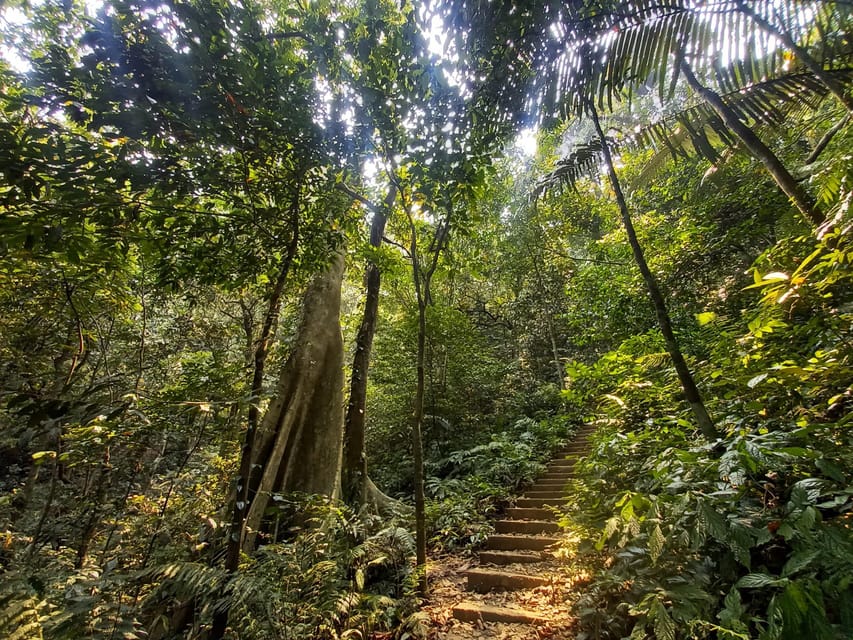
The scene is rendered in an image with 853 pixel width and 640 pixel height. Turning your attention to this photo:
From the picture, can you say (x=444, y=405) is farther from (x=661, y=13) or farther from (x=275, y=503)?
(x=661, y=13)

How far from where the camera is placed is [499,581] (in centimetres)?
404

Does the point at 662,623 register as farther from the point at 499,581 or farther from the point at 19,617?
the point at 19,617

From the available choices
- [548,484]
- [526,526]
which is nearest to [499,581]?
[526,526]

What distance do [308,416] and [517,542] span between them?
10.8 feet

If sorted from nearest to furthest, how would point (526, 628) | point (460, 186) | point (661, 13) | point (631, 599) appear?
point (631, 599) → point (661, 13) → point (526, 628) → point (460, 186)

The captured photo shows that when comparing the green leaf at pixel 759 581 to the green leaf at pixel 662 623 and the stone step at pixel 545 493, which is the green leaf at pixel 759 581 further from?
the stone step at pixel 545 493

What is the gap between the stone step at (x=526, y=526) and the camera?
4.97 metres

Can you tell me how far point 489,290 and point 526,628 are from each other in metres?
13.3

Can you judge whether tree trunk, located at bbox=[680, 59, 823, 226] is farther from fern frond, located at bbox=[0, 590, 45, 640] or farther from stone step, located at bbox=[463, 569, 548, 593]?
fern frond, located at bbox=[0, 590, 45, 640]

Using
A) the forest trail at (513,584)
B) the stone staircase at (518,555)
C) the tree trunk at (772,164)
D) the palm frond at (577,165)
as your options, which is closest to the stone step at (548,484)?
the stone staircase at (518,555)

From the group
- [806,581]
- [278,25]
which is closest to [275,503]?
[806,581]

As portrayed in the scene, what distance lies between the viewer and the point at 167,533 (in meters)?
4.33

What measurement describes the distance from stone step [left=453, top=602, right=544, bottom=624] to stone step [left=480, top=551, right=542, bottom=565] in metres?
0.95

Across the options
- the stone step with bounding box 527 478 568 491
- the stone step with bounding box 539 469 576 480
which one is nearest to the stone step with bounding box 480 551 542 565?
the stone step with bounding box 527 478 568 491
